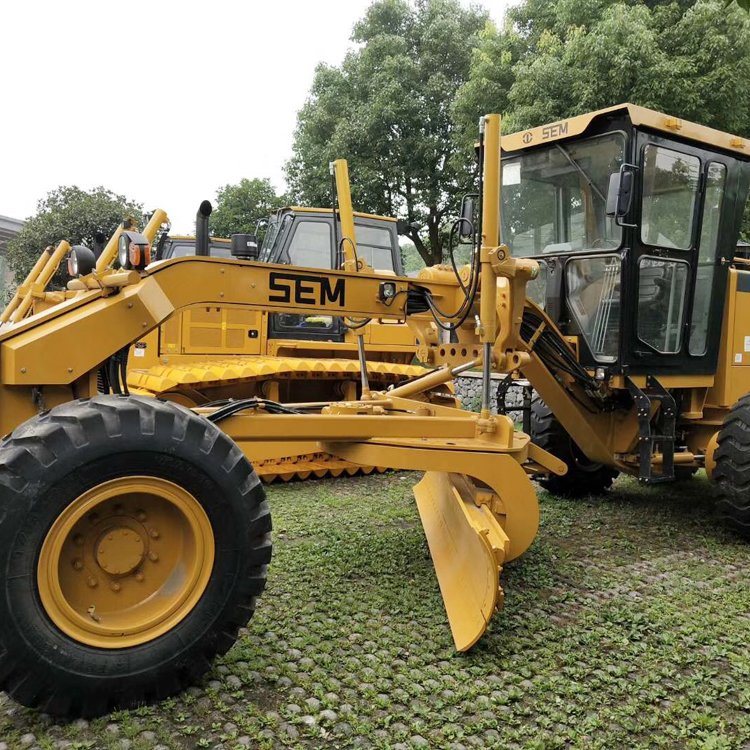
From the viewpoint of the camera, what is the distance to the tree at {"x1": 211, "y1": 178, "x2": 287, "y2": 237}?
24.2 m

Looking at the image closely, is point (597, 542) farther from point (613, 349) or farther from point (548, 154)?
point (548, 154)

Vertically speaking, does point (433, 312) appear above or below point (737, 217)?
below

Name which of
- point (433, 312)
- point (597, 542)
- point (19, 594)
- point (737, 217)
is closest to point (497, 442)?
point (433, 312)

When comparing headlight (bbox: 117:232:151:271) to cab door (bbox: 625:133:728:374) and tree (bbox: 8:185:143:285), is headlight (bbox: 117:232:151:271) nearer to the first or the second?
cab door (bbox: 625:133:728:374)

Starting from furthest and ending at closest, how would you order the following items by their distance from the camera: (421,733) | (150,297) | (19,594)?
(150,297) < (421,733) < (19,594)

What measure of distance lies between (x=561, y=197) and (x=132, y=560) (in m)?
3.97

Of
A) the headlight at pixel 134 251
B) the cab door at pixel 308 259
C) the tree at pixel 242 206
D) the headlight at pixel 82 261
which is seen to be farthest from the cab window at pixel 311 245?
the tree at pixel 242 206

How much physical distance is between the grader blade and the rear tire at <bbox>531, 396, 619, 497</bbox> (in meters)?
1.65

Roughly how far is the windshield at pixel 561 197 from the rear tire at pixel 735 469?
1422 millimetres

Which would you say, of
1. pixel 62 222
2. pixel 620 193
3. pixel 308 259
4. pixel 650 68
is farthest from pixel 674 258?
pixel 62 222

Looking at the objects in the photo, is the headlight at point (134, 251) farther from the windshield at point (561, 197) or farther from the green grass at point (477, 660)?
the windshield at point (561, 197)

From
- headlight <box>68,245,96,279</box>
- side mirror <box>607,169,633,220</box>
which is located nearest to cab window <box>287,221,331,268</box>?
side mirror <box>607,169,633,220</box>

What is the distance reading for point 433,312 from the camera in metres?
4.19

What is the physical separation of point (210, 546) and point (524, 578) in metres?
2.10
